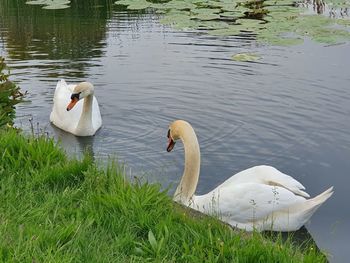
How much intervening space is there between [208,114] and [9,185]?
452cm

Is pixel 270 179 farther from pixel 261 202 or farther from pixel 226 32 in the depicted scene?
pixel 226 32

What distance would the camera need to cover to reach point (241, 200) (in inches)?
214

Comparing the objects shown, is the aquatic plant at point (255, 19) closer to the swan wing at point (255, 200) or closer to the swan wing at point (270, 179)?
the swan wing at point (270, 179)

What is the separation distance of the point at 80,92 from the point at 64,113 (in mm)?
530

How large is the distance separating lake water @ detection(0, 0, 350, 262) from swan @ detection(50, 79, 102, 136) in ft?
0.50

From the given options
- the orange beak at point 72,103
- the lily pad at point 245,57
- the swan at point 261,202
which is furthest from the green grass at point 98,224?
the lily pad at point 245,57

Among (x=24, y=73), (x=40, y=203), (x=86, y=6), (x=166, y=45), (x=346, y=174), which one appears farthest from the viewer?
(x=86, y=6)

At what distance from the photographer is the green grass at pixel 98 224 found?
3.59m

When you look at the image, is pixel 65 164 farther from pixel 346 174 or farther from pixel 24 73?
pixel 24 73

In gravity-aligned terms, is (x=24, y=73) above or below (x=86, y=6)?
below

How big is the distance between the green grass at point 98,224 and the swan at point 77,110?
11.4ft

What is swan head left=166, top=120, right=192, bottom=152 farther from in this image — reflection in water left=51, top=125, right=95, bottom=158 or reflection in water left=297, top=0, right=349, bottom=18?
reflection in water left=297, top=0, right=349, bottom=18

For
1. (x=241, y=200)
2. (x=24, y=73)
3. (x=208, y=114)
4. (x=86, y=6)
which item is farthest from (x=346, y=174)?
(x=86, y=6)

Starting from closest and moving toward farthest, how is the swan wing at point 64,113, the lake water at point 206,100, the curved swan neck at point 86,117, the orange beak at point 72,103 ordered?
the lake water at point 206,100
the curved swan neck at point 86,117
the orange beak at point 72,103
the swan wing at point 64,113
